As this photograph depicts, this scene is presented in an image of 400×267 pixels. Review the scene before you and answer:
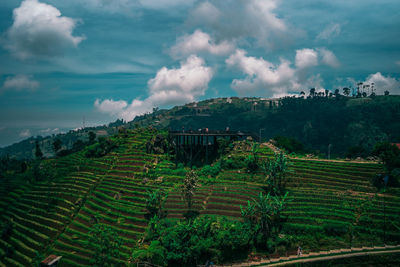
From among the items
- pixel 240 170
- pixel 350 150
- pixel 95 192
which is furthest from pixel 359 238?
pixel 350 150

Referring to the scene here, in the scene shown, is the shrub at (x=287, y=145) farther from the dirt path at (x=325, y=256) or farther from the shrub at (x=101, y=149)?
the shrub at (x=101, y=149)

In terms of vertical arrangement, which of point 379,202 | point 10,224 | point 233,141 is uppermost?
point 233,141

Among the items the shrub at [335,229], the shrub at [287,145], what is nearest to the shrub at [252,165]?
the shrub at [335,229]

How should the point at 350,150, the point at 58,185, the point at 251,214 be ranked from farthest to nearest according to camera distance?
1. the point at 350,150
2. the point at 58,185
3. the point at 251,214

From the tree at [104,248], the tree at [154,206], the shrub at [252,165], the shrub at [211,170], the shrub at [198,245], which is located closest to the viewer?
the tree at [104,248]

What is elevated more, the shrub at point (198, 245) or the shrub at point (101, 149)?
the shrub at point (101, 149)

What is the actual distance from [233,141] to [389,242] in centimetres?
4465

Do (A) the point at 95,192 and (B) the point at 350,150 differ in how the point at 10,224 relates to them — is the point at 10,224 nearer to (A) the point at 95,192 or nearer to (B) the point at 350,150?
(A) the point at 95,192

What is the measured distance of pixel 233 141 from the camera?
78.2m

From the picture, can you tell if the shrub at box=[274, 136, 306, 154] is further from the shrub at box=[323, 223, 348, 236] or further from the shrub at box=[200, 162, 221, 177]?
the shrub at box=[323, 223, 348, 236]

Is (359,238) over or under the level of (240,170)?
under

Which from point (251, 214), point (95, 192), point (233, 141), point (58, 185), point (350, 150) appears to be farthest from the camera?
point (350, 150)

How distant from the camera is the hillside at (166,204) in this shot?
1678 inches

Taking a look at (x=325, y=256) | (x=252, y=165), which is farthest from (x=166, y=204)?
(x=325, y=256)
